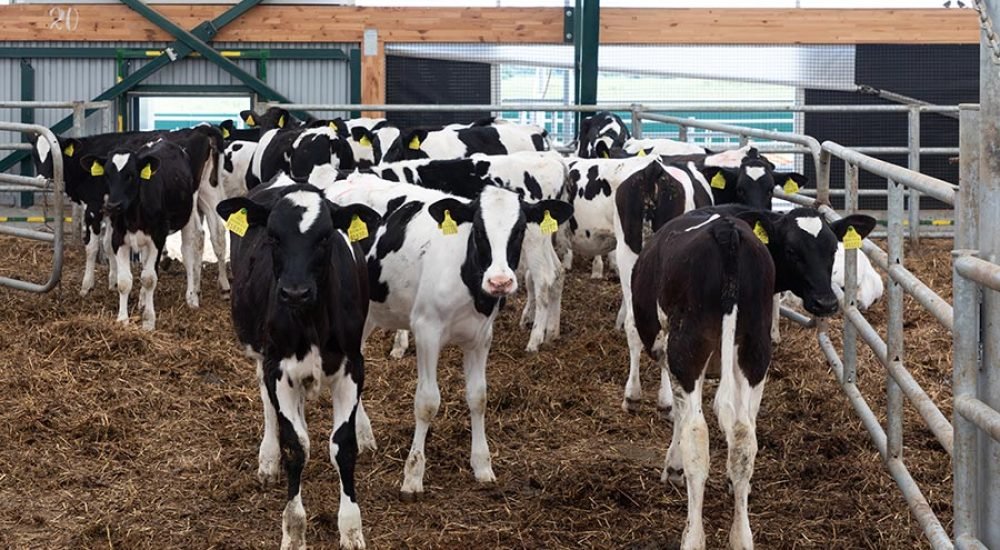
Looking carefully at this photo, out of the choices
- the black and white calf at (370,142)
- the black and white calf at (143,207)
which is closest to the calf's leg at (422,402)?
the black and white calf at (143,207)

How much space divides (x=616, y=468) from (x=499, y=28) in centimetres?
1389

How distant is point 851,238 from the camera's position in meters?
6.50

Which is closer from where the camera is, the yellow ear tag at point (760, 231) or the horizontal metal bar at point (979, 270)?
the horizontal metal bar at point (979, 270)

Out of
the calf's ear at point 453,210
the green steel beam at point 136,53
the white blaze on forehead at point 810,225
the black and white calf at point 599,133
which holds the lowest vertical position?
the white blaze on forehead at point 810,225

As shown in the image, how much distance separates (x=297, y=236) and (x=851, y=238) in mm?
2745

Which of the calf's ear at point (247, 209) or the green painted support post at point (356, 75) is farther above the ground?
the green painted support post at point (356, 75)

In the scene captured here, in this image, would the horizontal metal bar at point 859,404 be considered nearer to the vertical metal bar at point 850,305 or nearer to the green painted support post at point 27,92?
the vertical metal bar at point 850,305

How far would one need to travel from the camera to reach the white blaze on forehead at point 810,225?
6.38 metres

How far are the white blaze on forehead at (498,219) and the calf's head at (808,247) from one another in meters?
1.15

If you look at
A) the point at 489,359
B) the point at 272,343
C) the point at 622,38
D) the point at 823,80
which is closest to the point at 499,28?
the point at 622,38

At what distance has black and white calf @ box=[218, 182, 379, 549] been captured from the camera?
5.37 metres

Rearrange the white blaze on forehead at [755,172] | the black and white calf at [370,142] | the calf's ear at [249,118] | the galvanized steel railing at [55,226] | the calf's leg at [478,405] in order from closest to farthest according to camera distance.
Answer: the calf's leg at [478,405] → the white blaze on forehead at [755,172] → the galvanized steel railing at [55,226] → the black and white calf at [370,142] → the calf's ear at [249,118]

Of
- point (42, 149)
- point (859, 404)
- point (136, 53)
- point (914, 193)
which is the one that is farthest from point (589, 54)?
point (859, 404)

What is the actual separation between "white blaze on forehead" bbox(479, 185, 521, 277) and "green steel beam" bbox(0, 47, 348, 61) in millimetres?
13590
